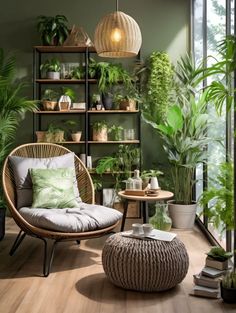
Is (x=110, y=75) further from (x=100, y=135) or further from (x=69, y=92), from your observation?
(x=100, y=135)

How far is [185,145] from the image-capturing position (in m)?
5.15

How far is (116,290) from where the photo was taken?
3230 mm

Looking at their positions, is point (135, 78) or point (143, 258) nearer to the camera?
point (143, 258)

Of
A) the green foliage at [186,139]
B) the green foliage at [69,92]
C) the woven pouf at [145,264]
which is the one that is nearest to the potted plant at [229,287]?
the woven pouf at [145,264]

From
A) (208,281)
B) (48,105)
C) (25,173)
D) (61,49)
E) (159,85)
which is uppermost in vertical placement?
(61,49)

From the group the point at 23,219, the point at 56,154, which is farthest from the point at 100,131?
the point at 23,219

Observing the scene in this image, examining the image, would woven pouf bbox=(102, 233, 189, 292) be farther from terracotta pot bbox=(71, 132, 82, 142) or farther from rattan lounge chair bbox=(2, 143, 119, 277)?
terracotta pot bbox=(71, 132, 82, 142)

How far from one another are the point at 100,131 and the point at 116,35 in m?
2.14

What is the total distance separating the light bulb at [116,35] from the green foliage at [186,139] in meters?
1.52

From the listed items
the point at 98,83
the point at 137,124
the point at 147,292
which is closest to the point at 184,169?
the point at 137,124

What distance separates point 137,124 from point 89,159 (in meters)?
0.79

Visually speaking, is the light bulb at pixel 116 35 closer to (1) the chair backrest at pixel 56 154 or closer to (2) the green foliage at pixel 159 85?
(1) the chair backrest at pixel 56 154

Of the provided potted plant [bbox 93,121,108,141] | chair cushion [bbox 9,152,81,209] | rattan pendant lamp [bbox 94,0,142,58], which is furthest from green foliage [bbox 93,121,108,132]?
rattan pendant lamp [bbox 94,0,142,58]

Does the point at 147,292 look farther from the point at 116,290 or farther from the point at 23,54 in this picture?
the point at 23,54
